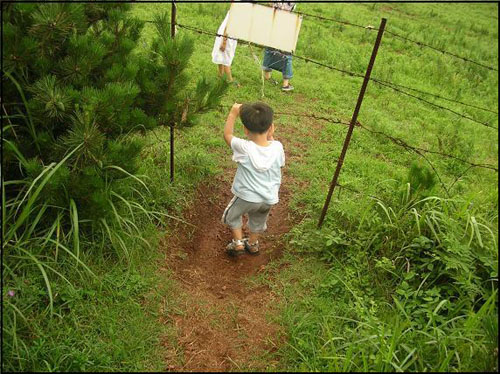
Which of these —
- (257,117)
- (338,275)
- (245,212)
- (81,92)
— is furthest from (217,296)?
(81,92)

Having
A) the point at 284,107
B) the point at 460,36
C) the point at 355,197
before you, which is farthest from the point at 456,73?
the point at 355,197

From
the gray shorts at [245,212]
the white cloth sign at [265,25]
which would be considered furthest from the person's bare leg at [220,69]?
the gray shorts at [245,212]

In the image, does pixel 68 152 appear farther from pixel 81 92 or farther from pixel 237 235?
pixel 237 235

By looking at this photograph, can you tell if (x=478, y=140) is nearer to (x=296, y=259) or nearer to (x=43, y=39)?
(x=296, y=259)

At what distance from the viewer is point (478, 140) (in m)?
6.23

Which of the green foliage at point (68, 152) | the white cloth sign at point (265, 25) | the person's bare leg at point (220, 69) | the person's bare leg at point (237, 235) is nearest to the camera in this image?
the green foliage at point (68, 152)

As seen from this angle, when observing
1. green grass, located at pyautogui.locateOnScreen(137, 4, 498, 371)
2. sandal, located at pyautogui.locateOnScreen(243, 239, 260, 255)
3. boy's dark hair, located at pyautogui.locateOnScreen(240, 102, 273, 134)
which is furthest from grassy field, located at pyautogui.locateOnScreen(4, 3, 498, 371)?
boy's dark hair, located at pyautogui.locateOnScreen(240, 102, 273, 134)

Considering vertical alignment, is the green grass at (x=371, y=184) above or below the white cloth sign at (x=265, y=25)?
below

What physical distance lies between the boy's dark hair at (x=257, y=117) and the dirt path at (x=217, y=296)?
1031 millimetres

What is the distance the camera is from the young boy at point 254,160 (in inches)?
120

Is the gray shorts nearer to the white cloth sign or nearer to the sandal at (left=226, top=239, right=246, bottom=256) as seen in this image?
the sandal at (left=226, top=239, right=246, bottom=256)

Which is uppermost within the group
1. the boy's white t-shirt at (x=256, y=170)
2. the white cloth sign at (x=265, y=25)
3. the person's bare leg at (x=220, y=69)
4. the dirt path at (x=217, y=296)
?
the white cloth sign at (x=265, y=25)

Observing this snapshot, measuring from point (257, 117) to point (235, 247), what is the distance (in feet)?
3.39

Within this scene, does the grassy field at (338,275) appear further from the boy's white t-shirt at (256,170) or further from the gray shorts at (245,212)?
the boy's white t-shirt at (256,170)
